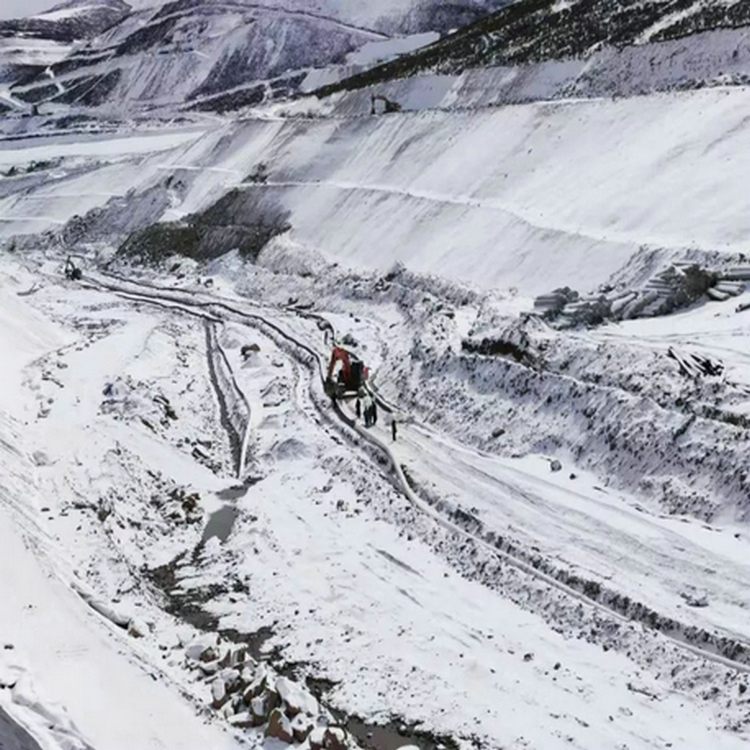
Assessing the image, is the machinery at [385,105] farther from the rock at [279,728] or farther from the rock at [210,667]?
the rock at [279,728]


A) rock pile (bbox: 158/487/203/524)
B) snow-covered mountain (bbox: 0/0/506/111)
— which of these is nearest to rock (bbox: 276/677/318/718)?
rock pile (bbox: 158/487/203/524)

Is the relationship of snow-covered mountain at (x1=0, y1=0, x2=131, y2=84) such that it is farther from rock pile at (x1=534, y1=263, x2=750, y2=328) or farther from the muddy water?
the muddy water

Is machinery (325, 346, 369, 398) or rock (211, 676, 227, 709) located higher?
rock (211, 676, 227, 709)

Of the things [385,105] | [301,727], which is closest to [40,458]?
[301,727]

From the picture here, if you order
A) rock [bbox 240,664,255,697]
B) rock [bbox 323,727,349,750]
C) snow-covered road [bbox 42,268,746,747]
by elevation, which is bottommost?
snow-covered road [bbox 42,268,746,747]

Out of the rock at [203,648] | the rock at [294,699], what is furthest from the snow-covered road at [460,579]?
the rock at [203,648]
